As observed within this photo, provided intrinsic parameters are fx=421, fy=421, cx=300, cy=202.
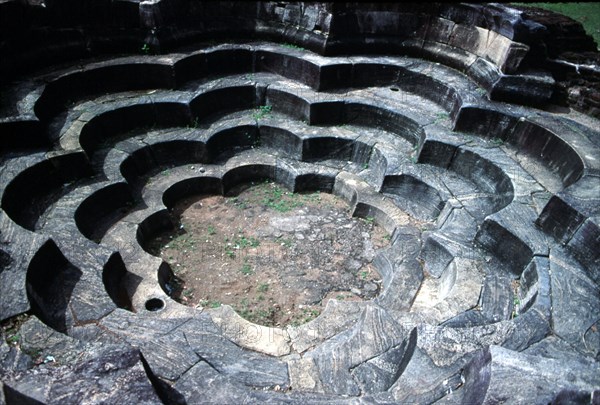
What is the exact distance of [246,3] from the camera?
27.0ft

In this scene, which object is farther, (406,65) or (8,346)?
(406,65)

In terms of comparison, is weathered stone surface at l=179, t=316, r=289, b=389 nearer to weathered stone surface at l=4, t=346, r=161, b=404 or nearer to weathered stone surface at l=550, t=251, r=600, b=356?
weathered stone surface at l=4, t=346, r=161, b=404

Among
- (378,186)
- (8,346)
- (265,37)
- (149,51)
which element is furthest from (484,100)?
(8,346)

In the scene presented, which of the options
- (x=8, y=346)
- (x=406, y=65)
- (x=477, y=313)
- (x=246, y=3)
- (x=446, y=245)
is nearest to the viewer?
Result: (x=8, y=346)

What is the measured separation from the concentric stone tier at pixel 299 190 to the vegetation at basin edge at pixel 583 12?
607 cm

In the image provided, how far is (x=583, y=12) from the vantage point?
38.9 ft

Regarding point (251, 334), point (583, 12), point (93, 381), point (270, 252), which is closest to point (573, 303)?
point (251, 334)

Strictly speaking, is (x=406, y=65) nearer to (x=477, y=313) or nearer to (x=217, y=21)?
(x=217, y=21)

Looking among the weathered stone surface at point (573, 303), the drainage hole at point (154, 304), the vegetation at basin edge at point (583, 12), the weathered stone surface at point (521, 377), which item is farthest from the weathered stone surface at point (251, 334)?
the vegetation at basin edge at point (583, 12)

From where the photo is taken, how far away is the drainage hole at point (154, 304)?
478cm

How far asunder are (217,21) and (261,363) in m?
6.82

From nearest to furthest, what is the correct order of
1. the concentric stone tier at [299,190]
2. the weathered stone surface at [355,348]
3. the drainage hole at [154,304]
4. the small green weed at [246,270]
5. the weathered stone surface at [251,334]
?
the concentric stone tier at [299,190] < the weathered stone surface at [355,348] < the weathered stone surface at [251,334] < the drainage hole at [154,304] < the small green weed at [246,270]

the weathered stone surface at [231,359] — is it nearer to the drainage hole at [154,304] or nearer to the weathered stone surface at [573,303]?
the drainage hole at [154,304]

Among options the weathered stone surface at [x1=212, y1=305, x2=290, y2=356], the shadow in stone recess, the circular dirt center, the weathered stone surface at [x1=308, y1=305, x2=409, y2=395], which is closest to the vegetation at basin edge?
the circular dirt center
